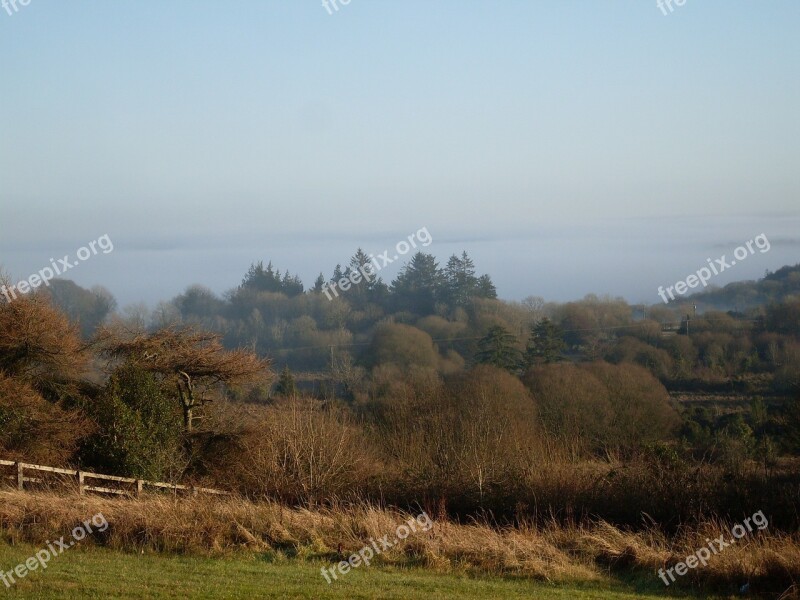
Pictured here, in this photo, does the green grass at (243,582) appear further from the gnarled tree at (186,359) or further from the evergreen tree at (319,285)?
the evergreen tree at (319,285)

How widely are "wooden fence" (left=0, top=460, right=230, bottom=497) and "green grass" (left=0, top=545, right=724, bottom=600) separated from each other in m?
4.69

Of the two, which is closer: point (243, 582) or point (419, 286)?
point (243, 582)

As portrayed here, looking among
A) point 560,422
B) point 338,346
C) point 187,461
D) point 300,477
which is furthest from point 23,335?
point 338,346

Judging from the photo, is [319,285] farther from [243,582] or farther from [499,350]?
[243,582]

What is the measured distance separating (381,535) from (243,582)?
326 centimetres

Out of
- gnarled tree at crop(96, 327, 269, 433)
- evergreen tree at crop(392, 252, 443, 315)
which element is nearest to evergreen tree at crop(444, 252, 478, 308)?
evergreen tree at crop(392, 252, 443, 315)

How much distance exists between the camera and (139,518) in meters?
12.2

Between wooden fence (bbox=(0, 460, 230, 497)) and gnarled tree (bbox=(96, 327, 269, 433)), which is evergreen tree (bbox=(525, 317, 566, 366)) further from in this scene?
wooden fence (bbox=(0, 460, 230, 497))

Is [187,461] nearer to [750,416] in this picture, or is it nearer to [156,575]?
[156,575]

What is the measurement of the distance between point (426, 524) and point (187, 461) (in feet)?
37.0

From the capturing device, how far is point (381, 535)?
1230 cm

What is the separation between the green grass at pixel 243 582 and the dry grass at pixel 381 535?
465 millimetres

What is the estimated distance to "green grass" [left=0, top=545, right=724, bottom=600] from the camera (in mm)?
8805

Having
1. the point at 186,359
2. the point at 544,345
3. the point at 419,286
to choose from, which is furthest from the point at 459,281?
the point at 186,359
